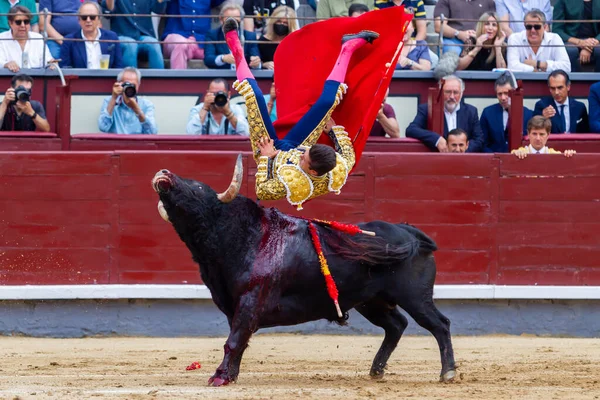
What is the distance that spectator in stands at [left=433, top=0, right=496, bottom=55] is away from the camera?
1037 centimetres

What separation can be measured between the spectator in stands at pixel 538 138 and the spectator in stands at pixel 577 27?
1.80 metres

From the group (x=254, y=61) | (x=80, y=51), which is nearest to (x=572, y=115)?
(x=254, y=61)

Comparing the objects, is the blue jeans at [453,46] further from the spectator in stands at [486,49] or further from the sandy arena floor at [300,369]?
the sandy arena floor at [300,369]

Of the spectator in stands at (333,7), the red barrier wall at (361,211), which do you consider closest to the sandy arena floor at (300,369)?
the red barrier wall at (361,211)

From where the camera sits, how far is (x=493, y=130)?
9469 millimetres

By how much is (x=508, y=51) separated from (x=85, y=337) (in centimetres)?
446

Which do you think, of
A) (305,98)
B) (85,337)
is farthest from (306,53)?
(85,337)

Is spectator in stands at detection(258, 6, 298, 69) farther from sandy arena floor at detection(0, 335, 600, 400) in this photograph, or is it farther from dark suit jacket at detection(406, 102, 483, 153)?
sandy arena floor at detection(0, 335, 600, 400)

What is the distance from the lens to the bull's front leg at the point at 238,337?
5.87m

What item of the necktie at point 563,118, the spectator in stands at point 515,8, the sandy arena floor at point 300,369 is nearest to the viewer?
the sandy arena floor at point 300,369

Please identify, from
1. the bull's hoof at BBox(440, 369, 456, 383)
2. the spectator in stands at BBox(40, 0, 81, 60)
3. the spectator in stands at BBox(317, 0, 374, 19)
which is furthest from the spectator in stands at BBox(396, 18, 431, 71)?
the bull's hoof at BBox(440, 369, 456, 383)

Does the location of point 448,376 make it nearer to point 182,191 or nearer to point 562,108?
point 182,191

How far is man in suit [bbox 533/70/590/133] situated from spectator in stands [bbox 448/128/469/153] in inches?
36.4

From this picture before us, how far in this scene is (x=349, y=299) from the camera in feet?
20.7
